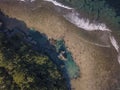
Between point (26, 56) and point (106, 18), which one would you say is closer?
point (26, 56)

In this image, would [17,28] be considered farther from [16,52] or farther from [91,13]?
[91,13]

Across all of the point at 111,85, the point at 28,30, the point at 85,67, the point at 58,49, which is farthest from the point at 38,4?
the point at 111,85

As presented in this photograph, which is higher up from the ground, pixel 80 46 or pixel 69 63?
pixel 80 46

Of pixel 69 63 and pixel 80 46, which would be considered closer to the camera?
pixel 69 63

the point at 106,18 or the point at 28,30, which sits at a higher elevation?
the point at 106,18

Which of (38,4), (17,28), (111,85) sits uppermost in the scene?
(38,4)

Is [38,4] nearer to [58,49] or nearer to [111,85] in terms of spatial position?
[58,49]

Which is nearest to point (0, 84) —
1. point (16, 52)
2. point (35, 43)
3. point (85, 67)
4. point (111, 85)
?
point (16, 52)
